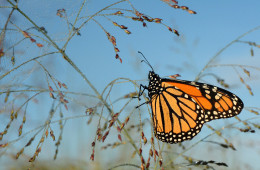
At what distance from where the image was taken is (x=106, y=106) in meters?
1.84

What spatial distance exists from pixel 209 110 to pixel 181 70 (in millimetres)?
978

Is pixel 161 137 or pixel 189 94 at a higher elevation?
pixel 189 94

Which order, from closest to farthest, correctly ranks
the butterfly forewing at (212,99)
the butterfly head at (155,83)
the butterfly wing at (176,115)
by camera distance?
the butterfly forewing at (212,99), the butterfly wing at (176,115), the butterfly head at (155,83)

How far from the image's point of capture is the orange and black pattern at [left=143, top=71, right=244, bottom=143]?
8.94ft

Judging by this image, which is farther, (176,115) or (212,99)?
(176,115)

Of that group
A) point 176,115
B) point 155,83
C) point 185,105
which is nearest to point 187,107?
point 185,105

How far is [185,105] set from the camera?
3068mm

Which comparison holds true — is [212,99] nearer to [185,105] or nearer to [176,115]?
[185,105]

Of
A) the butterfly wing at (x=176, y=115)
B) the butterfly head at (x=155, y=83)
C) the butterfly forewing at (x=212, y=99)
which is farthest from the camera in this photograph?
the butterfly head at (x=155, y=83)

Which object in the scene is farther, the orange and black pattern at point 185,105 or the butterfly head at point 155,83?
the butterfly head at point 155,83

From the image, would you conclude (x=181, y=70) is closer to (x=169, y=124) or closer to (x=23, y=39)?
(x=169, y=124)

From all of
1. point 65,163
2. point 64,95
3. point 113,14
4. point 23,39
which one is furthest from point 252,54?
point 65,163

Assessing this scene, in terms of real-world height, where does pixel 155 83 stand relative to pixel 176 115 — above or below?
above

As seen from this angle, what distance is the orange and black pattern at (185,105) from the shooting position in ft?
8.94
